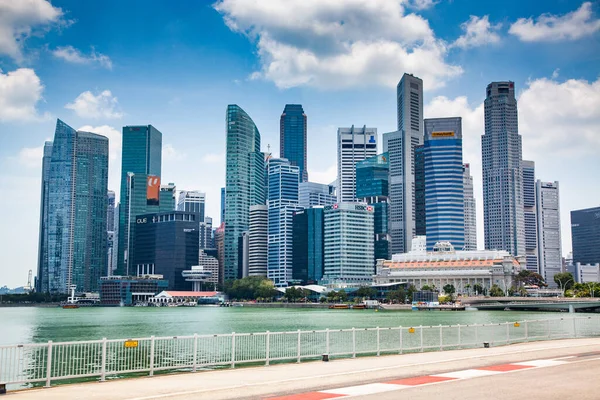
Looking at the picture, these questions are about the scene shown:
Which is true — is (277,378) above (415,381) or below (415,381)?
below

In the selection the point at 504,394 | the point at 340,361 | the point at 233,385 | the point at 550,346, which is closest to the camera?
the point at 504,394

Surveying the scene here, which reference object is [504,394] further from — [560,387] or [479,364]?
[479,364]

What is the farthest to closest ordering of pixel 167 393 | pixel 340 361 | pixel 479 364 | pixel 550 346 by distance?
pixel 550 346
pixel 340 361
pixel 479 364
pixel 167 393

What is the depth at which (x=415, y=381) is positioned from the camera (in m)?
26.1

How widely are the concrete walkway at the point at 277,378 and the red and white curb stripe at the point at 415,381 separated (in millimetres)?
892

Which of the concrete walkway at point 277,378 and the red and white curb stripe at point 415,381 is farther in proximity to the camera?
the concrete walkway at point 277,378

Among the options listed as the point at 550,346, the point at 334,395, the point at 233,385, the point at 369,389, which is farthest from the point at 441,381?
the point at 550,346

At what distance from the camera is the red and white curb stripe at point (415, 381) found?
22906mm

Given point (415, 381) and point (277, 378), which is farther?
point (277, 378)

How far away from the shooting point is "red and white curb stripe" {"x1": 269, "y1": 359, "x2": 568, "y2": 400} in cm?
2291

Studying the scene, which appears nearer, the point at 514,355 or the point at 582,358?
the point at 582,358

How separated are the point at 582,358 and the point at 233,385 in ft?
57.5

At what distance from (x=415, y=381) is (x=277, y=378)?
5.53 metres

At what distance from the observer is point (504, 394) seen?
22.1 metres
